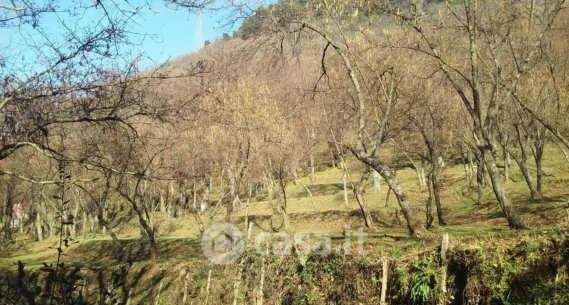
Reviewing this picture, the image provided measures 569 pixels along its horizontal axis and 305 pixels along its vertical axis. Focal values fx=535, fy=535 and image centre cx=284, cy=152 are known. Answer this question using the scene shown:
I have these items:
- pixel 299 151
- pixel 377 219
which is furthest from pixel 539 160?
pixel 299 151

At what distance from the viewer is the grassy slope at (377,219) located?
1956cm

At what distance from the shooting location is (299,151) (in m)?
47.4

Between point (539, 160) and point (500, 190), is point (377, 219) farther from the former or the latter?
point (500, 190)

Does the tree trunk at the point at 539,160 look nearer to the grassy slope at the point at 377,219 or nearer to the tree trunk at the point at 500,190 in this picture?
the grassy slope at the point at 377,219

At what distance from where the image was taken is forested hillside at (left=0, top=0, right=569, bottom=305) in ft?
20.2

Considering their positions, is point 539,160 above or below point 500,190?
above

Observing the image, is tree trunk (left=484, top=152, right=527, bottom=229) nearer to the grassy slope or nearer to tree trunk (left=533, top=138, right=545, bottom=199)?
the grassy slope

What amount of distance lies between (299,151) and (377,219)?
681 inches

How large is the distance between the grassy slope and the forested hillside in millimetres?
217

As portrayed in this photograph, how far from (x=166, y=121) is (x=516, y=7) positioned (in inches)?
612

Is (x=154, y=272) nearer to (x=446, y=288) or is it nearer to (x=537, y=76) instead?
(x=446, y=288)

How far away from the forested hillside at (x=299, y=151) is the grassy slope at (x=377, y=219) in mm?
217

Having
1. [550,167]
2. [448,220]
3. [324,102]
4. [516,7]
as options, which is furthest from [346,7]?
[550,167]

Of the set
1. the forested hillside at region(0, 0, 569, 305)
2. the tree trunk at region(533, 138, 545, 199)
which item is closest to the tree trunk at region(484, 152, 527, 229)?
the forested hillside at region(0, 0, 569, 305)
